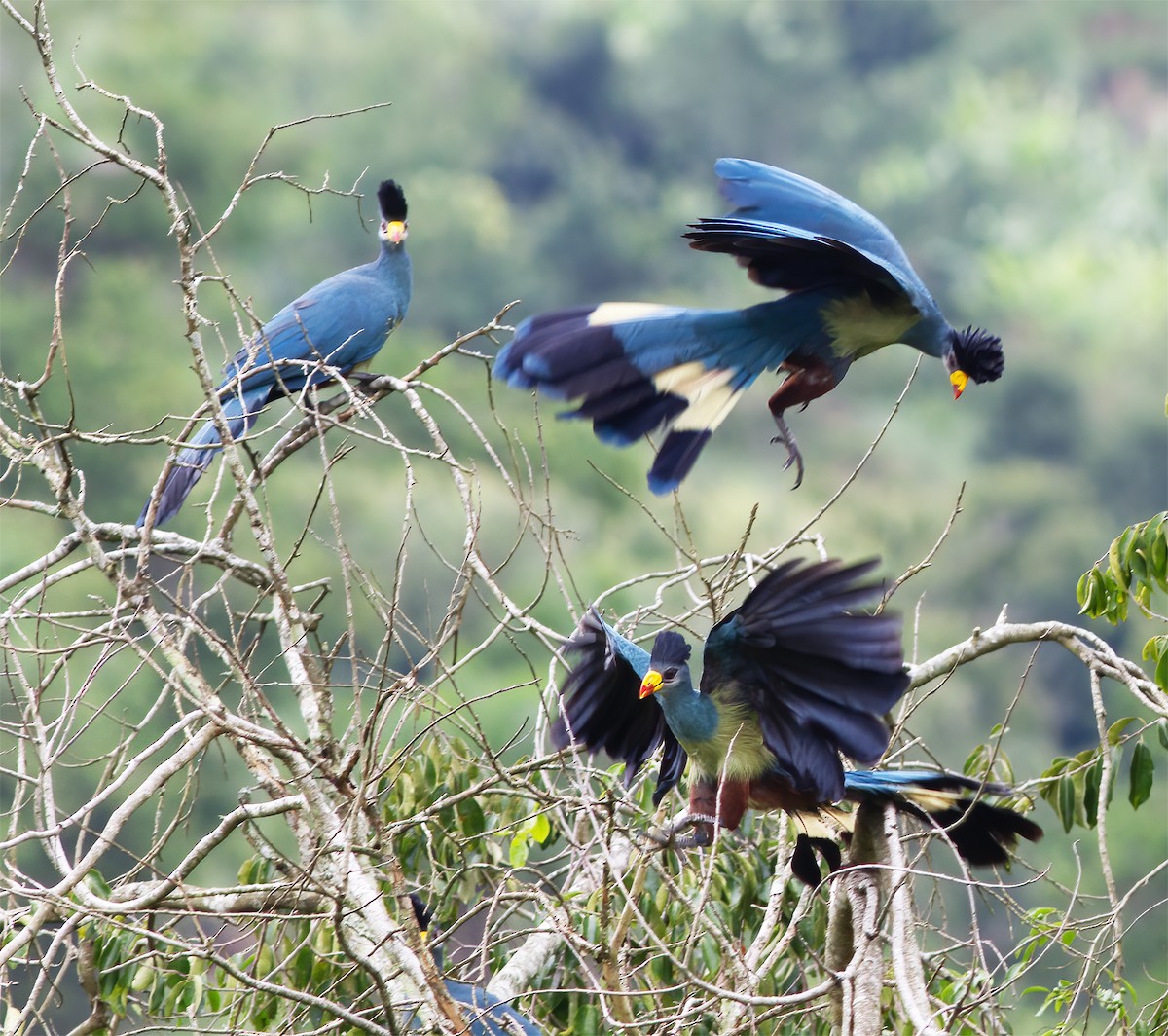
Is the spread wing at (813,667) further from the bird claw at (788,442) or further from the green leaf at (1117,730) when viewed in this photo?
the bird claw at (788,442)

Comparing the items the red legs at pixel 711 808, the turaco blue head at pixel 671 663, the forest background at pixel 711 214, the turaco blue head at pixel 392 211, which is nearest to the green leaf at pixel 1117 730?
the red legs at pixel 711 808

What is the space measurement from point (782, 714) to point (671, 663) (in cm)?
24

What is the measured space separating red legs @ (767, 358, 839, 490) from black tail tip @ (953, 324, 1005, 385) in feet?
0.98

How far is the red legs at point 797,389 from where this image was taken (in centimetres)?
375

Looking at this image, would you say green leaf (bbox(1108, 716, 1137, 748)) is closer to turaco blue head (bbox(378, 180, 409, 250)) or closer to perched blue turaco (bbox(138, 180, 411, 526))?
perched blue turaco (bbox(138, 180, 411, 526))

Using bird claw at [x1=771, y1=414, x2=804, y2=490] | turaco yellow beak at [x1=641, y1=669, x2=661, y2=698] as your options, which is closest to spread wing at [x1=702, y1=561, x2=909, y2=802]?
turaco yellow beak at [x1=641, y1=669, x2=661, y2=698]

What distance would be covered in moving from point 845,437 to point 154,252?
14.0 metres

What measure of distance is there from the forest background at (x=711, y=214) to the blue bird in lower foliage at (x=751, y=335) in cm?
1126

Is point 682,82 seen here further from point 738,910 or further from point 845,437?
point 738,910

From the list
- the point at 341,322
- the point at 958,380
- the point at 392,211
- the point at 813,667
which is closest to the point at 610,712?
the point at 813,667

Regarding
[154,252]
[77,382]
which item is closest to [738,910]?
[77,382]

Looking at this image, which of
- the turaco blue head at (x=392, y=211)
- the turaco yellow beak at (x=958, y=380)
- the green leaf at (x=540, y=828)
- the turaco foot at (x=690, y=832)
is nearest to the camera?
the turaco foot at (x=690, y=832)

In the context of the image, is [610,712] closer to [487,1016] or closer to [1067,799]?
[487,1016]

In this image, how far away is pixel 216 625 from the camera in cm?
1130
